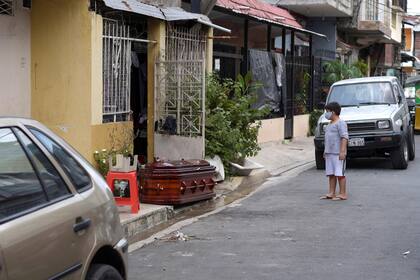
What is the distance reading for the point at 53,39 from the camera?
32.1ft

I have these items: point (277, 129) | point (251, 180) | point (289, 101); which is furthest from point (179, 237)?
point (289, 101)

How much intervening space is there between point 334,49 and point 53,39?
19080mm

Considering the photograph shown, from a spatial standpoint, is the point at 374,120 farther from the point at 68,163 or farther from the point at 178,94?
the point at 68,163

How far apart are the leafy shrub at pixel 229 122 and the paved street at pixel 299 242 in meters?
1.16

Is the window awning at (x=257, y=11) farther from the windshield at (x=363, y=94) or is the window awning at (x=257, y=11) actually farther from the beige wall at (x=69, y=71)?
the beige wall at (x=69, y=71)

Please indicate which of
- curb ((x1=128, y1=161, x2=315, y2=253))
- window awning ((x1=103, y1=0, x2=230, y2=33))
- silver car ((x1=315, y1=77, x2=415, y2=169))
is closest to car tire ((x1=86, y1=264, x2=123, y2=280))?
curb ((x1=128, y1=161, x2=315, y2=253))

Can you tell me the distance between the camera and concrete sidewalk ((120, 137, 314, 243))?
8336mm

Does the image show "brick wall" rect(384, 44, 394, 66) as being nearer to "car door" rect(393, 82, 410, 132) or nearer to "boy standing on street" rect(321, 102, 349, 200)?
"car door" rect(393, 82, 410, 132)

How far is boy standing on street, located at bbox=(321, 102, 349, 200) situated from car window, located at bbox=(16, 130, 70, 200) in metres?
6.99

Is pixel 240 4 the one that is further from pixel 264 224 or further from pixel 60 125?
pixel 264 224

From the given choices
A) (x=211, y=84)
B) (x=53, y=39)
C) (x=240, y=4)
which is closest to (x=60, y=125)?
(x=53, y=39)

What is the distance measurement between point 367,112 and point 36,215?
453 inches

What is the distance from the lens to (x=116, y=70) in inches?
413

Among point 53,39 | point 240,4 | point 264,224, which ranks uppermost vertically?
point 240,4
